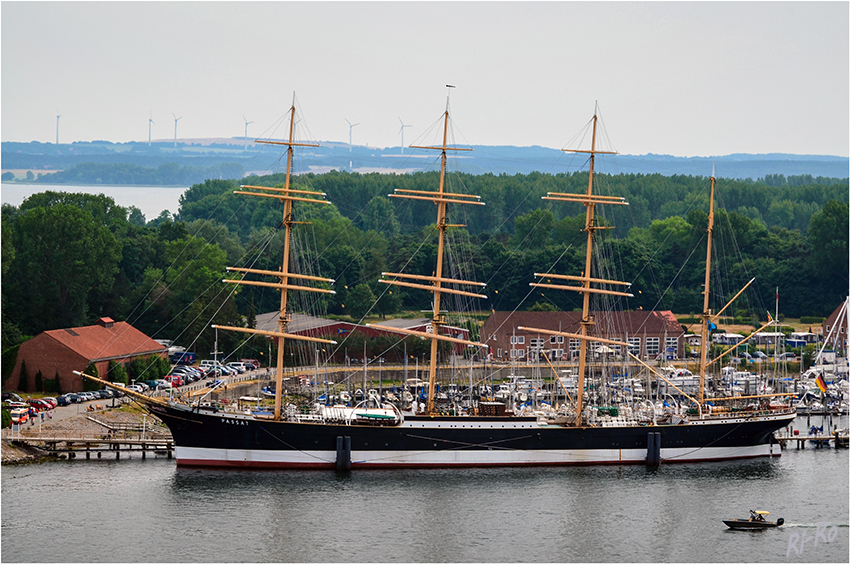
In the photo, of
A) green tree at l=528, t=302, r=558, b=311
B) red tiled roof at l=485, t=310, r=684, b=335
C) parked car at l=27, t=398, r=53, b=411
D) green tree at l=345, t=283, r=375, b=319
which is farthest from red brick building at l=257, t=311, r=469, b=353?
parked car at l=27, t=398, r=53, b=411

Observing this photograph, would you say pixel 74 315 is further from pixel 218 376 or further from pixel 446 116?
pixel 446 116

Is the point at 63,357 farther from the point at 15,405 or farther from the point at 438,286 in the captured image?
the point at 438,286

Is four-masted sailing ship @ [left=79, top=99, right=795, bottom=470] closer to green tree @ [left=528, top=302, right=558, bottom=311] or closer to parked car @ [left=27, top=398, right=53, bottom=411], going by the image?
parked car @ [left=27, top=398, right=53, bottom=411]

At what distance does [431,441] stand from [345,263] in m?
61.7

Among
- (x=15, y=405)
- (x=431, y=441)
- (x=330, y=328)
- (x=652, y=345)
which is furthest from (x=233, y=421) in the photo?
(x=652, y=345)

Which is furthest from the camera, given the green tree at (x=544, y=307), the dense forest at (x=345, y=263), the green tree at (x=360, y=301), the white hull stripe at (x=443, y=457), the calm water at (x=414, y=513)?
the green tree at (x=360, y=301)

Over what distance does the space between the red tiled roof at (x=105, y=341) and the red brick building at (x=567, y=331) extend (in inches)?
1196

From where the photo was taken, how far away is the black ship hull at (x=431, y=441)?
72375 millimetres

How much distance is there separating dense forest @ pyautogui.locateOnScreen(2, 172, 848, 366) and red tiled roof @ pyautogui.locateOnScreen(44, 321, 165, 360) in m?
3.84

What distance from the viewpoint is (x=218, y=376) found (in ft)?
322

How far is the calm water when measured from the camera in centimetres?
5675

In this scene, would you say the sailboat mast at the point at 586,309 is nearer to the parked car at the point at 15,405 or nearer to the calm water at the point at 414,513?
the calm water at the point at 414,513

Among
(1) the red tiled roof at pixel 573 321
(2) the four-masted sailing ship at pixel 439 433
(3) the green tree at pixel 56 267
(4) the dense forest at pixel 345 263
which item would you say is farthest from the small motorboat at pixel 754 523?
(3) the green tree at pixel 56 267

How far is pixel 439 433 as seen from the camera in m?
73.8
